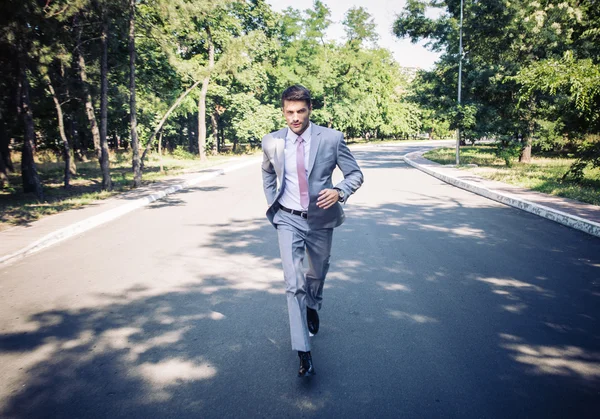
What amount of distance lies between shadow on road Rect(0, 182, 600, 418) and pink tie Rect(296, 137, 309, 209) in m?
1.28

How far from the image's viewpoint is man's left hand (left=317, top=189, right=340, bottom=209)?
2756mm

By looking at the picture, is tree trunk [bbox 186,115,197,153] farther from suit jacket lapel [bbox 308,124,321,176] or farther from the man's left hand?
the man's left hand

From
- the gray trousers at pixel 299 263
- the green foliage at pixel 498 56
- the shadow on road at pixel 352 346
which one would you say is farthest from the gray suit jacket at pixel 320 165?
the green foliage at pixel 498 56

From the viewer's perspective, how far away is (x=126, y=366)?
117 inches

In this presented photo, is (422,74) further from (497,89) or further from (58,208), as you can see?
(58,208)

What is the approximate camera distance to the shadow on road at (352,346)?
2523 mm

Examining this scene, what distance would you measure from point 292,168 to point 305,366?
1524mm

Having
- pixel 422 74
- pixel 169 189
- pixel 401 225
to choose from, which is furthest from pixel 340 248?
pixel 422 74

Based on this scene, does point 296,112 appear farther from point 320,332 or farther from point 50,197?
point 50,197

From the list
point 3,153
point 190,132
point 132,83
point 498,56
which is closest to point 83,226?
point 132,83

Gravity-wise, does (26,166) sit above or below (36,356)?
above

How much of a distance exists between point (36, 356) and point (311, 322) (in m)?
2.35

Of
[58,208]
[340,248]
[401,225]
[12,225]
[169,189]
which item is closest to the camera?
[340,248]

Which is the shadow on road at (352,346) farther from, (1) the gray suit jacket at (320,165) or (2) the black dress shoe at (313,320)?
(1) the gray suit jacket at (320,165)
